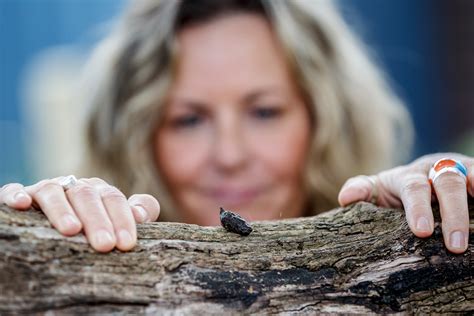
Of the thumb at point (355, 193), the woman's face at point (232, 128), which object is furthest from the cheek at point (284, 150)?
the thumb at point (355, 193)

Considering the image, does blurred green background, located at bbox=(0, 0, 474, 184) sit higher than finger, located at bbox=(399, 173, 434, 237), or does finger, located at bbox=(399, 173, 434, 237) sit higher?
blurred green background, located at bbox=(0, 0, 474, 184)

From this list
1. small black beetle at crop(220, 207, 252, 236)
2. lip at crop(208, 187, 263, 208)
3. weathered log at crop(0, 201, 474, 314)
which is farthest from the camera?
lip at crop(208, 187, 263, 208)

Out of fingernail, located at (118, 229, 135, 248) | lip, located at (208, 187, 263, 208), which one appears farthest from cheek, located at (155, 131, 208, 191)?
fingernail, located at (118, 229, 135, 248)

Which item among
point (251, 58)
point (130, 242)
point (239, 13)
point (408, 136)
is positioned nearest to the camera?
point (130, 242)

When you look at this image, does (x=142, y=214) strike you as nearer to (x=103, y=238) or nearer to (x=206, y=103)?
(x=103, y=238)

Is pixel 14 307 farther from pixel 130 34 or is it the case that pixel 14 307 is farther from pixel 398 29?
pixel 398 29

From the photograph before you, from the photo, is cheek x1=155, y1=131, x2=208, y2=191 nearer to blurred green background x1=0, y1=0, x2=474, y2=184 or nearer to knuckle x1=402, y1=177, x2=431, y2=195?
knuckle x1=402, y1=177, x2=431, y2=195

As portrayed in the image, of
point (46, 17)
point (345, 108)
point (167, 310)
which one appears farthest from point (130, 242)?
point (46, 17)
